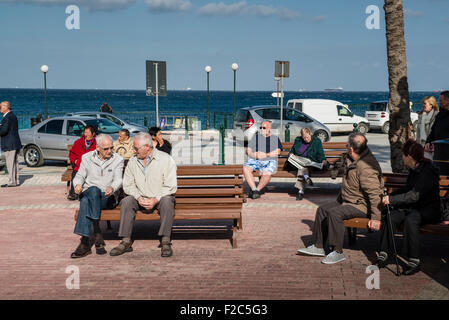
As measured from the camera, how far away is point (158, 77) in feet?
48.2

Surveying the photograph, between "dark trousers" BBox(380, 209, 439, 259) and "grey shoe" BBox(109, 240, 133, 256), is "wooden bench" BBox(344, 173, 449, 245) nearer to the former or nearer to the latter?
"dark trousers" BBox(380, 209, 439, 259)

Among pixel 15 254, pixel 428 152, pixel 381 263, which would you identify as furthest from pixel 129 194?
pixel 428 152

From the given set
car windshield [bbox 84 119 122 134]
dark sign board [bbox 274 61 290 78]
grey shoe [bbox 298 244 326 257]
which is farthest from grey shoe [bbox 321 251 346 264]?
dark sign board [bbox 274 61 290 78]

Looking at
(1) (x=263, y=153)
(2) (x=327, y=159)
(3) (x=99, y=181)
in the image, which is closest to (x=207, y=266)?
(3) (x=99, y=181)

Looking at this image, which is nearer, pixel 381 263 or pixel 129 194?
pixel 381 263

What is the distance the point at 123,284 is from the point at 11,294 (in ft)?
3.50

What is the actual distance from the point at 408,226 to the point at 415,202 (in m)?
0.30

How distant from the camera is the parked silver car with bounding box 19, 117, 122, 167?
17.0 metres

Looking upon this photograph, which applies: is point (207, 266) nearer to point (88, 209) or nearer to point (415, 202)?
point (88, 209)

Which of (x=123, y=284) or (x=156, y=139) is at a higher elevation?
(x=156, y=139)

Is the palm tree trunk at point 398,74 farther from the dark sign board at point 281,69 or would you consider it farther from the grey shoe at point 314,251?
the dark sign board at point 281,69
